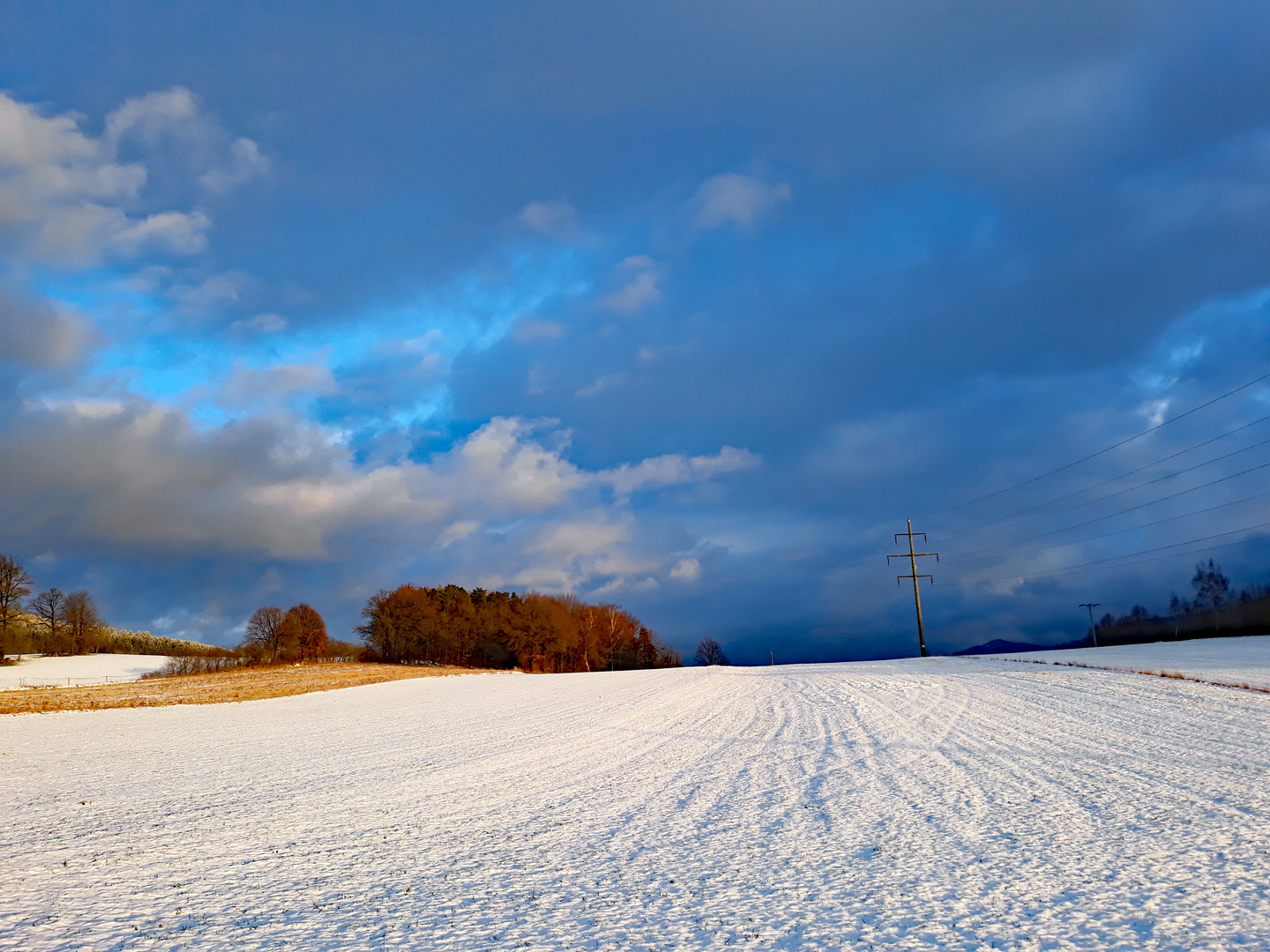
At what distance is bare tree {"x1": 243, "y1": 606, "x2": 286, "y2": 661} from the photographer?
3366 inches

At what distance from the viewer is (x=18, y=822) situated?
10.1 m

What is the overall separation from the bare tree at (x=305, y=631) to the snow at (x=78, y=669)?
13.0 m

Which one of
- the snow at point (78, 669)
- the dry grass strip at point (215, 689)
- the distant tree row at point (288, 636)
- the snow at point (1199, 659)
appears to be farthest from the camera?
the distant tree row at point (288, 636)

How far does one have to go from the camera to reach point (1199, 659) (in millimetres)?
32750

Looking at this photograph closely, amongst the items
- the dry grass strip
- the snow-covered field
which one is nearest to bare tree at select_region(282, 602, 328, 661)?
the dry grass strip

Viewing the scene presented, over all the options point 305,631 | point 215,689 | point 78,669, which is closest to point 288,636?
point 305,631

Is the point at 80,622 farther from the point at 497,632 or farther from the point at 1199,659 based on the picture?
the point at 1199,659

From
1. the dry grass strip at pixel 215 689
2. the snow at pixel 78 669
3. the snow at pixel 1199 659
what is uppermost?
the snow at pixel 78 669

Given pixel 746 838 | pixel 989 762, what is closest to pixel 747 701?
pixel 989 762

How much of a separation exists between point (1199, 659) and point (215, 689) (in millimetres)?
52284

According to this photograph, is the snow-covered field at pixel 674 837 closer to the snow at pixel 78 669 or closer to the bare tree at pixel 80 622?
the snow at pixel 78 669

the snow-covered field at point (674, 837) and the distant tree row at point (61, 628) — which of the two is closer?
the snow-covered field at point (674, 837)

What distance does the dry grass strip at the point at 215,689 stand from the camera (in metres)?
34.0

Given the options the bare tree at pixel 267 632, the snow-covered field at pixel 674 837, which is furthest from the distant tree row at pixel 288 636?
the snow-covered field at pixel 674 837
